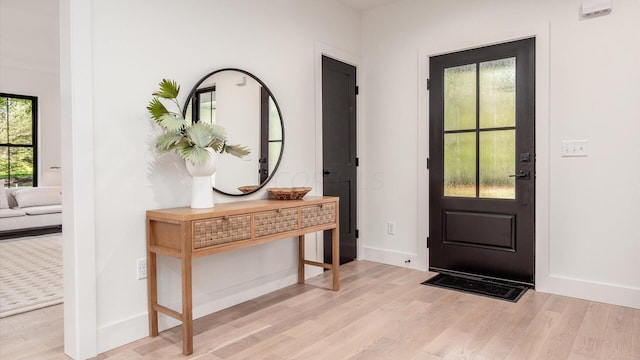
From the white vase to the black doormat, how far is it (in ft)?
6.68

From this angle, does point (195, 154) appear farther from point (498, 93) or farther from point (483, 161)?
point (498, 93)

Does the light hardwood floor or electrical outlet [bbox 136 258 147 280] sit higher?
electrical outlet [bbox 136 258 147 280]

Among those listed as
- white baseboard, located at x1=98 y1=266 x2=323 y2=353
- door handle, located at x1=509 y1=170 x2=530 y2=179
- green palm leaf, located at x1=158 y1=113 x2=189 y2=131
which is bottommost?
white baseboard, located at x1=98 y1=266 x2=323 y2=353

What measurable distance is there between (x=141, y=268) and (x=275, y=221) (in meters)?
0.87

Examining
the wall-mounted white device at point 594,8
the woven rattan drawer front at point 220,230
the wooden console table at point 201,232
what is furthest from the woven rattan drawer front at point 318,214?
the wall-mounted white device at point 594,8

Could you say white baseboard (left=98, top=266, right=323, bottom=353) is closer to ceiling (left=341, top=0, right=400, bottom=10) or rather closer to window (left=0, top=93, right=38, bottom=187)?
ceiling (left=341, top=0, right=400, bottom=10)

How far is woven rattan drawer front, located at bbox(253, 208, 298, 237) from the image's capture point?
2615 mm

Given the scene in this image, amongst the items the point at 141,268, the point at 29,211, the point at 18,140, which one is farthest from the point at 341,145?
the point at 18,140

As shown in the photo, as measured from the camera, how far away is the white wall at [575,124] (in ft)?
9.43

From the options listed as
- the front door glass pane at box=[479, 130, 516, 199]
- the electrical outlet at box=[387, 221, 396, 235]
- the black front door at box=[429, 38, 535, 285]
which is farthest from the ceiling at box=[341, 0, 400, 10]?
the electrical outlet at box=[387, 221, 396, 235]

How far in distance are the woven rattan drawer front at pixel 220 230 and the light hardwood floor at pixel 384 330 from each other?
588 mm

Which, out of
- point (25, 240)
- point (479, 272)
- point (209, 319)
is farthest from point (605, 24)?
point (25, 240)

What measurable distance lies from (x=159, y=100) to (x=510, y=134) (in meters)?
2.72

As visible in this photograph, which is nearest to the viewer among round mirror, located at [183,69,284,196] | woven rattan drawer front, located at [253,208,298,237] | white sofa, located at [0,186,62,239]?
woven rattan drawer front, located at [253,208,298,237]
